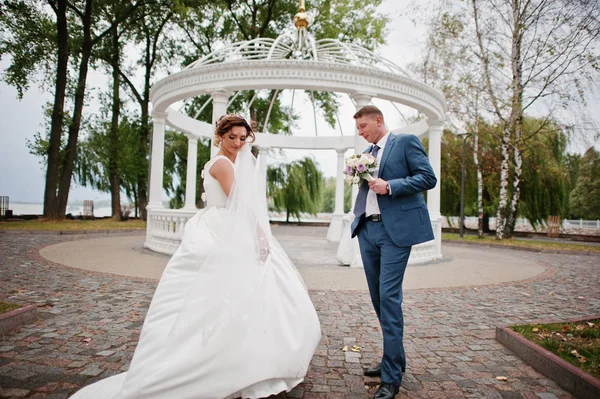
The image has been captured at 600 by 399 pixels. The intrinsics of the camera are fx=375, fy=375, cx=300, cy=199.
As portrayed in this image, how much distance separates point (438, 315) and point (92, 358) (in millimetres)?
4272

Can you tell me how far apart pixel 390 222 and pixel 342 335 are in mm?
1845

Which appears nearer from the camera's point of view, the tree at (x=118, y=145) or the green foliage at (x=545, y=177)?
the green foliage at (x=545, y=177)

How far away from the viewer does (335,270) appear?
346 inches

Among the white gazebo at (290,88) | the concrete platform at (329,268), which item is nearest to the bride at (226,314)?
the concrete platform at (329,268)

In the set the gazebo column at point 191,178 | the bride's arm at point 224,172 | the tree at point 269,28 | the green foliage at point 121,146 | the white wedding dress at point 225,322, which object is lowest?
the white wedding dress at point 225,322

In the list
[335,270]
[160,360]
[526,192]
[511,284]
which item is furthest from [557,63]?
[160,360]

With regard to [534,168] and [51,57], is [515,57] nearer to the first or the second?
[534,168]

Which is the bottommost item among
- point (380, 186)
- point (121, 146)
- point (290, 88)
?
point (380, 186)

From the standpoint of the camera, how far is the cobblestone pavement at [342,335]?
307 centimetres

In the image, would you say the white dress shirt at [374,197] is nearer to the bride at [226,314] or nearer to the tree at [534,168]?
the bride at [226,314]

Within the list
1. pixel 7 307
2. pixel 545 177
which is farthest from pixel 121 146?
pixel 545 177

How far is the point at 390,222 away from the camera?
317 cm

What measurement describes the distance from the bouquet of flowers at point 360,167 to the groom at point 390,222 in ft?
0.37

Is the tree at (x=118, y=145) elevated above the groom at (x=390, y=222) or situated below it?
above
